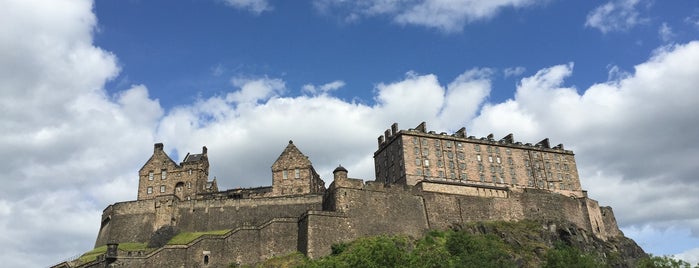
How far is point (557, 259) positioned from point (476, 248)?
739 centimetres

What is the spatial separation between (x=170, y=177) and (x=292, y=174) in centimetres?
1530

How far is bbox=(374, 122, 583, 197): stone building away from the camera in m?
76.8

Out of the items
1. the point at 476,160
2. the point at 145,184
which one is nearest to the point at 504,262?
the point at 476,160

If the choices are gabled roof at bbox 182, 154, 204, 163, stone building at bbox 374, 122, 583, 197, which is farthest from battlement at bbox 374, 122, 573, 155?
gabled roof at bbox 182, 154, 204, 163

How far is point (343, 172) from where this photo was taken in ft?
215

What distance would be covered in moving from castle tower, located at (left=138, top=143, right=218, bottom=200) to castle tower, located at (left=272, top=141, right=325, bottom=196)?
9.75m

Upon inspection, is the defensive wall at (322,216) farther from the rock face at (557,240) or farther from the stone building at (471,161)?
the stone building at (471,161)

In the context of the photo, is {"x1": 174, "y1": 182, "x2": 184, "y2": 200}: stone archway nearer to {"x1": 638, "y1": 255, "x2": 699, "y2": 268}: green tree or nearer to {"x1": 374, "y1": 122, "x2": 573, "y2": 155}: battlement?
{"x1": 374, "y1": 122, "x2": 573, "y2": 155}: battlement

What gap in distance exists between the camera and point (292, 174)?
73.8 m

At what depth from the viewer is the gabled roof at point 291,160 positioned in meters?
74.2

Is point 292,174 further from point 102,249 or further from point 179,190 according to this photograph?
point 102,249

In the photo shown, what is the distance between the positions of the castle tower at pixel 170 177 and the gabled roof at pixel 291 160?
32.2 feet

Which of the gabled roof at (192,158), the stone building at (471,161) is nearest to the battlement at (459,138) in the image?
the stone building at (471,161)

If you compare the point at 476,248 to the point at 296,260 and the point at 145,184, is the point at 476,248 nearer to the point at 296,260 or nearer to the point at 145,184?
the point at 296,260
